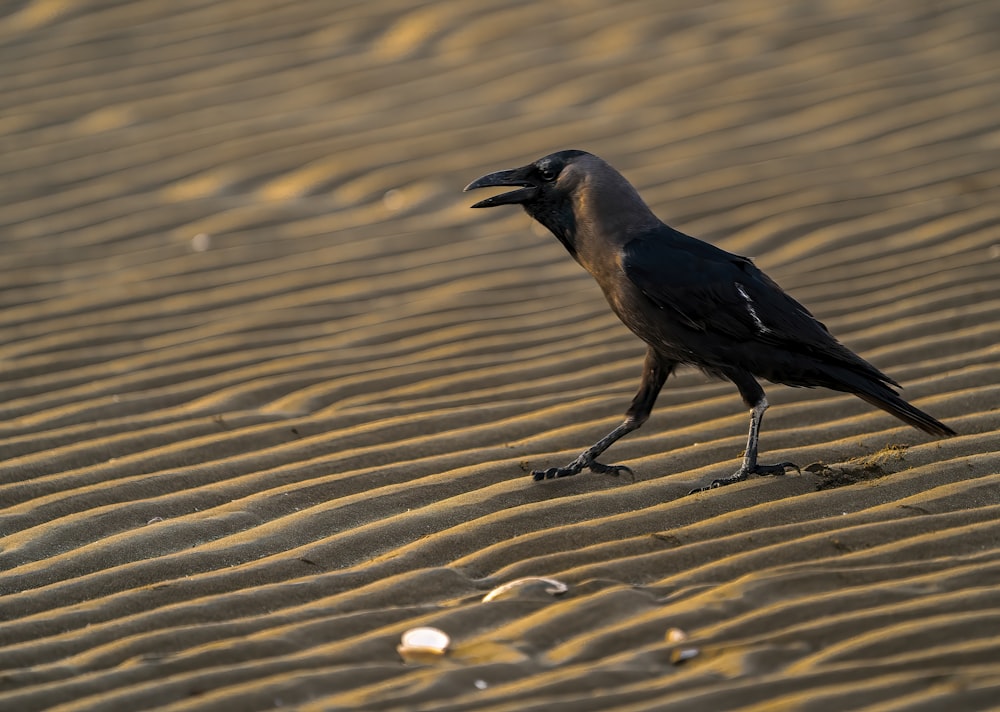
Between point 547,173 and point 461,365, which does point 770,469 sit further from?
point 461,365

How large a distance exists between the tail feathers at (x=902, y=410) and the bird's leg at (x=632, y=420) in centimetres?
61

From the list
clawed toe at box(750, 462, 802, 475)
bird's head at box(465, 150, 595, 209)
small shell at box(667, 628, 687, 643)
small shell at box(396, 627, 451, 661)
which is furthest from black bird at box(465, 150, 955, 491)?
small shell at box(396, 627, 451, 661)

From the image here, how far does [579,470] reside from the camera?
4145 mm

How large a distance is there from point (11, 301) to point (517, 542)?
319 centimetres

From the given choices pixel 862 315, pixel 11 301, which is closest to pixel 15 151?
pixel 11 301

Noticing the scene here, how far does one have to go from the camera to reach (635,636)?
2986 mm

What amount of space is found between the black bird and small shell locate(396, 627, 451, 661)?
1.08 m

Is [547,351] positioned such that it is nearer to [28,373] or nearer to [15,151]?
[28,373]

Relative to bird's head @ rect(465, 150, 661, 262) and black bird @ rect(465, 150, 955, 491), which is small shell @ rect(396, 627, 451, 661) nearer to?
black bird @ rect(465, 150, 955, 491)

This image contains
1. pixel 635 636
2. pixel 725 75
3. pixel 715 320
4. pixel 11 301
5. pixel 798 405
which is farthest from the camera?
pixel 725 75

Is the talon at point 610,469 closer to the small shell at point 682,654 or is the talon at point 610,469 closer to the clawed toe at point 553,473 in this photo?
the clawed toe at point 553,473

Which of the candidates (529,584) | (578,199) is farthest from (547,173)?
(529,584)

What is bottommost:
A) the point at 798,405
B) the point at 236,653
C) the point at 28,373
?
the point at 236,653

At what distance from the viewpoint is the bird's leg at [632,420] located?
13.5 feet
